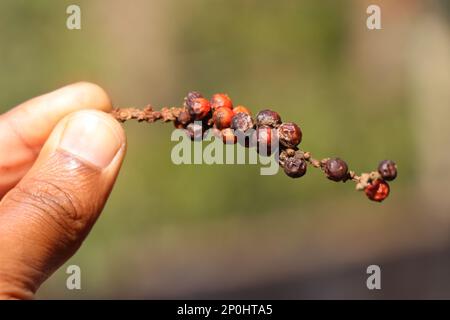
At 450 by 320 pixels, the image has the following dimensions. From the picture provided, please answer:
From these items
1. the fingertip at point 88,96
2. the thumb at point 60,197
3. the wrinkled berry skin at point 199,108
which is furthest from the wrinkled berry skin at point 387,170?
the fingertip at point 88,96

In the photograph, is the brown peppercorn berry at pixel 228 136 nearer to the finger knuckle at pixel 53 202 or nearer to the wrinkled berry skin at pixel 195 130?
the wrinkled berry skin at pixel 195 130

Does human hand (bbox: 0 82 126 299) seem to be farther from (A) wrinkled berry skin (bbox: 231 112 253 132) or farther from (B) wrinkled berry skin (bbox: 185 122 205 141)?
(A) wrinkled berry skin (bbox: 231 112 253 132)

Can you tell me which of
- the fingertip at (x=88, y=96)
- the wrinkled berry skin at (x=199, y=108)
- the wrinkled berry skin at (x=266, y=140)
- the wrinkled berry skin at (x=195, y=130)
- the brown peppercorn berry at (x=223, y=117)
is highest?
the fingertip at (x=88, y=96)

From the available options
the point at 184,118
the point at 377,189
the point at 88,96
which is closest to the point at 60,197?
the point at 184,118

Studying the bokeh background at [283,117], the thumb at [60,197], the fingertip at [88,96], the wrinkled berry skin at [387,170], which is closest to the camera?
the wrinkled berry skin at [387,170]

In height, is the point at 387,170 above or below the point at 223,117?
below

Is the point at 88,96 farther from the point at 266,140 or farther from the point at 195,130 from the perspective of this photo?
the point at 266,140
